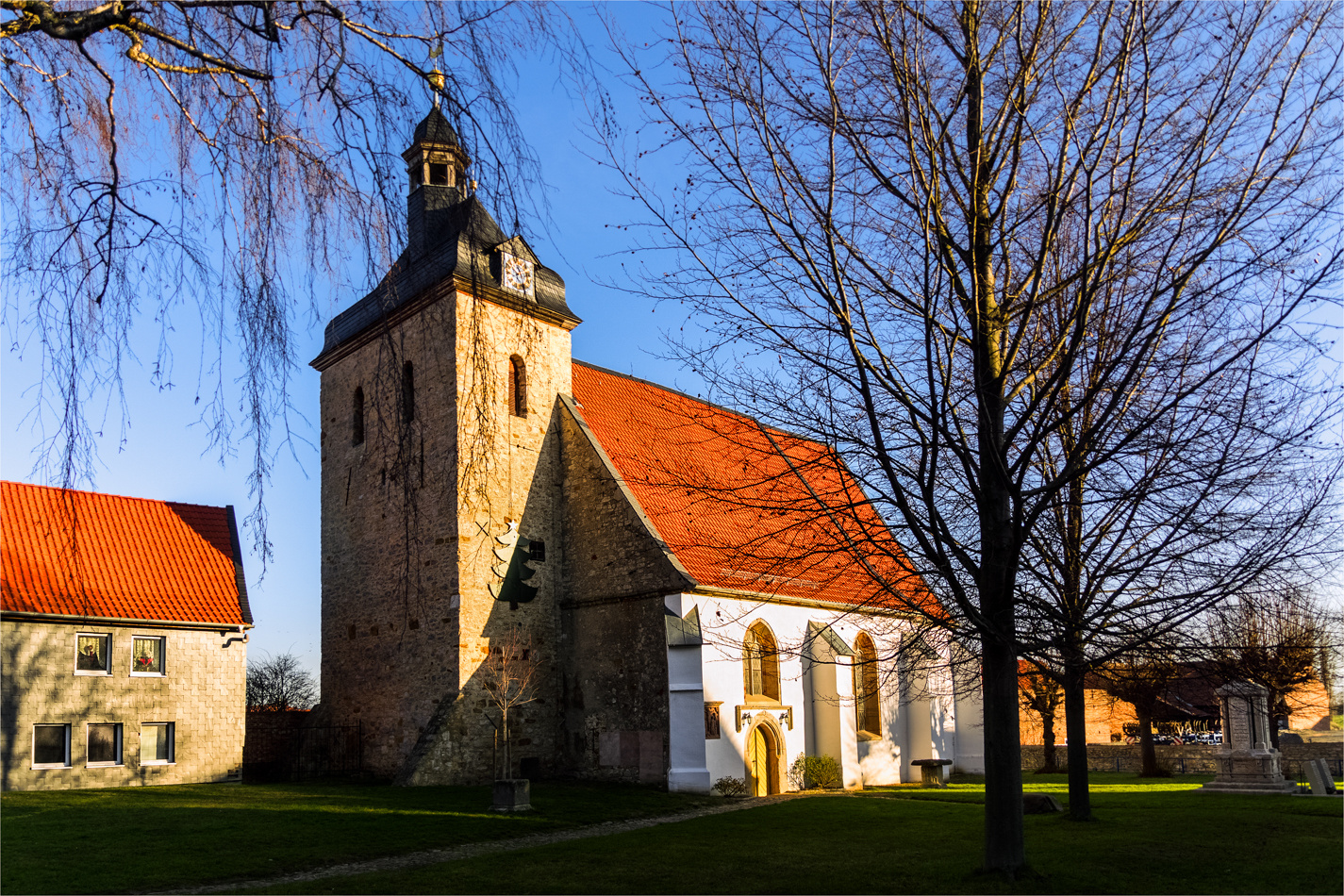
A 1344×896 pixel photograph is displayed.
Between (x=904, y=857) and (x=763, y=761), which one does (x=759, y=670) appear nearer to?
(x=763, y=761)

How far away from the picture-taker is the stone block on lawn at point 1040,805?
1823cm

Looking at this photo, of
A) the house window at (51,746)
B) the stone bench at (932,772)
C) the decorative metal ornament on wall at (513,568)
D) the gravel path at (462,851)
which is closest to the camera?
the gravel path at (462,851)

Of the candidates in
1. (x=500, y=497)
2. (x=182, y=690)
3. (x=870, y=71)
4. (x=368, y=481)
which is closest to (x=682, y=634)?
(x=500, y=497)

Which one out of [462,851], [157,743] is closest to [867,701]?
[462,851]

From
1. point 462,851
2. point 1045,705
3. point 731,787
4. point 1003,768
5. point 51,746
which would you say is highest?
point 1003,768

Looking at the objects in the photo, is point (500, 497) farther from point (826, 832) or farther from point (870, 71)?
point (870, 71)

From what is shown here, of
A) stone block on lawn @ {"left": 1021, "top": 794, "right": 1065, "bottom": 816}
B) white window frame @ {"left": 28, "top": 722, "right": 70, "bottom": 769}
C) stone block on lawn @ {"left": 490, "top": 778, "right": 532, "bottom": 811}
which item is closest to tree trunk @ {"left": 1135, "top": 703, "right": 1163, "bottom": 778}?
stone block on lawn @ {"left": 1021, "top": 794, "right": 1065, "bottom": 816}

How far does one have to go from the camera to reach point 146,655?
848 inches

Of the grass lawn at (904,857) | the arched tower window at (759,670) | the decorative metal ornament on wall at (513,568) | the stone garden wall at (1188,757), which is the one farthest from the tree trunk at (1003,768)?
the stone garden wall at (1188,757)

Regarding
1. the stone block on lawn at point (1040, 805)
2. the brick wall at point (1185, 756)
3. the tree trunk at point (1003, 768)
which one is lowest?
the brick wall at point (1185, 756)

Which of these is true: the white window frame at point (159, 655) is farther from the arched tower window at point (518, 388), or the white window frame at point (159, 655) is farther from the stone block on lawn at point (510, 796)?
the arched tower window at point (518, 388)

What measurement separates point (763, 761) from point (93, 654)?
14.8 m

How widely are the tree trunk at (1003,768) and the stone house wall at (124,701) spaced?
18.0 m

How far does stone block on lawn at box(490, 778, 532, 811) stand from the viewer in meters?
17.5
